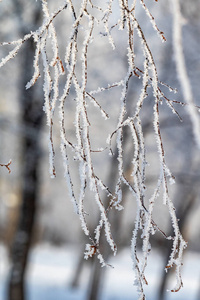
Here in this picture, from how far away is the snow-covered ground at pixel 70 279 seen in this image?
555 inches

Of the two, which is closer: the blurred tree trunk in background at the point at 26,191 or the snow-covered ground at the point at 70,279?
the blurred tree trunk in background at the point at 26,191

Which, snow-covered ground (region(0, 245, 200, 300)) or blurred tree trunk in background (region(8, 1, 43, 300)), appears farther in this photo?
snow-covered ground (region(0, 245, 200, 300))

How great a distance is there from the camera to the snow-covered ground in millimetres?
14085

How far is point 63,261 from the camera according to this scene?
25188 millimetres

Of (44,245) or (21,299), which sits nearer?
(21,299)

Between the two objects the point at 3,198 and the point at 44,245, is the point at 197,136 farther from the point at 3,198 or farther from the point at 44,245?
the point at 44,245

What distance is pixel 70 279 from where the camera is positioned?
1741 centimetres

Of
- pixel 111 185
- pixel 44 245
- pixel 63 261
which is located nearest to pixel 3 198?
pixel 63 261

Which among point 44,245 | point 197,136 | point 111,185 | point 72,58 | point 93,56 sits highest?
point 44,245

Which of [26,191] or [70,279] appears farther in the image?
[70,279]

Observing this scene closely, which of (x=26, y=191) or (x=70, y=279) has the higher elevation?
(x=70, y=279)

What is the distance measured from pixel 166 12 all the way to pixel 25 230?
14.6 feet

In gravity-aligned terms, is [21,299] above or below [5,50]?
below

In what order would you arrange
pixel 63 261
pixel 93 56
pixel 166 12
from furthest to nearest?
pixel 63 261 < pixel 93 56 < pixel 166 12
